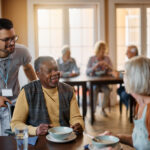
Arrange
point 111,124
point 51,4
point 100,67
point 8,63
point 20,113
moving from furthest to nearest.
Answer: point 51,4 < point 100,67 < point 111,124 < point 8,63 < point 20,113

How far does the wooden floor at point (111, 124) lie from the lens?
4289 mm

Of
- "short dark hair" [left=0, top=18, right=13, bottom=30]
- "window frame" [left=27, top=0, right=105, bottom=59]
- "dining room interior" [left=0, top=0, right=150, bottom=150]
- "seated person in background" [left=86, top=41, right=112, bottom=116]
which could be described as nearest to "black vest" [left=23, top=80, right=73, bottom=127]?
"short dark hair" [left=0, top=18, right=13, bottom=30]

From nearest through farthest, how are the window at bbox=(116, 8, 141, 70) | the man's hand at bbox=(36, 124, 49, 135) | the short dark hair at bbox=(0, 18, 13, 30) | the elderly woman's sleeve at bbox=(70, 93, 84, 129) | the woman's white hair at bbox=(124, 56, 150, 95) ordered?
the woman's white hair at bbox=(124, 56, 150, 95) < the man's hand at bbox=(36, 124, 49, 135) < the elderly woman's sleeve at bbox=(70, 93, 84, 129) < the short dark hair at bbox=(0, 18, 13, 30) < the window at bbox=(116, 8, 141, 70)

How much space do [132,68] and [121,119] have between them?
374 cm

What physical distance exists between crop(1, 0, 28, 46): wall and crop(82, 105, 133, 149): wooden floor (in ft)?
7.53

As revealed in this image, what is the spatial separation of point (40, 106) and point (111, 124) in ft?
9.38

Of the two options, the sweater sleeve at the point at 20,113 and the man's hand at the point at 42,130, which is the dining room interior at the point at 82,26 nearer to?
the sweater sleeve at the point at 20,113

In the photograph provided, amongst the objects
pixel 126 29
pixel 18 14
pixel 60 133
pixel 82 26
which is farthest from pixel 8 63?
pixel 126 29

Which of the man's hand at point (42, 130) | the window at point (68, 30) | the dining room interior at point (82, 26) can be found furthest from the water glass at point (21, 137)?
the window at point (68, 30)

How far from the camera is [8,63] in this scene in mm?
2451

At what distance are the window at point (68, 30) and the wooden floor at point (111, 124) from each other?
4.82 feet

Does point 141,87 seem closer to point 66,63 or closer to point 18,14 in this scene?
point 66,63

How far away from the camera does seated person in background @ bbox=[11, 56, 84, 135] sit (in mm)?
1971

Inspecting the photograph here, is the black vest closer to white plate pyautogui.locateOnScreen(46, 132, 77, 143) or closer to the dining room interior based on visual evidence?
white plate pyautogui.locateOnScreen(46, 132, 77, 143)
